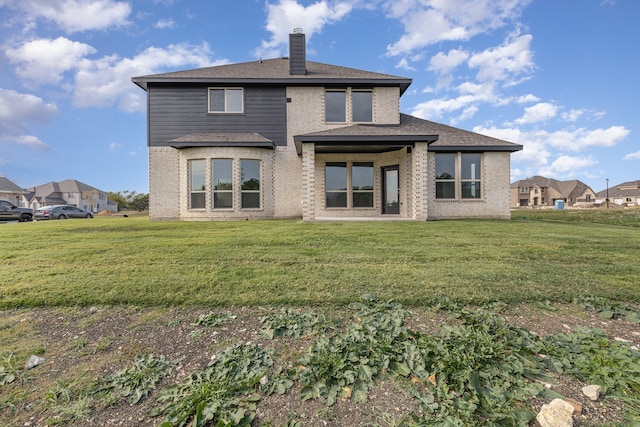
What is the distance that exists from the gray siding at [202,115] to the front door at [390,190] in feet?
15.8

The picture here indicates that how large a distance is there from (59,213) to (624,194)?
104 meters

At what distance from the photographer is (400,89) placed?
13875 millimetres

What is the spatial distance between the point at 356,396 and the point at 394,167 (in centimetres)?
1219

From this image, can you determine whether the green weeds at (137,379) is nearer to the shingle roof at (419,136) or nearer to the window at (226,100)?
the shingle roof at (419,136)

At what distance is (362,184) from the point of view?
545 inches

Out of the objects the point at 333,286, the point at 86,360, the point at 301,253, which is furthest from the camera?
the point at 301,253

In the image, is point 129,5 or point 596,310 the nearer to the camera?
point 596,310

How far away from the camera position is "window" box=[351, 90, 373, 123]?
13586 mm

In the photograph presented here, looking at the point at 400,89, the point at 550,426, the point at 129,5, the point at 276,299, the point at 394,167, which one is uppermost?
the point at 129,5

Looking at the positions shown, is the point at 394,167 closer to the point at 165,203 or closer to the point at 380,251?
the point at 380,251

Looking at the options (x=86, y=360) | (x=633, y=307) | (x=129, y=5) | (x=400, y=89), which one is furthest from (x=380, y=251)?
(x=129, y=5)

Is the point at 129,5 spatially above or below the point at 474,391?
above

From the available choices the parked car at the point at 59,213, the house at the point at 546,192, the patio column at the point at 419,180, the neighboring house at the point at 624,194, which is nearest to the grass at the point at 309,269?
the patio column at the point at 419,180

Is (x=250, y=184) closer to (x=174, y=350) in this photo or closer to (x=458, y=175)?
(x=458, y=175)
